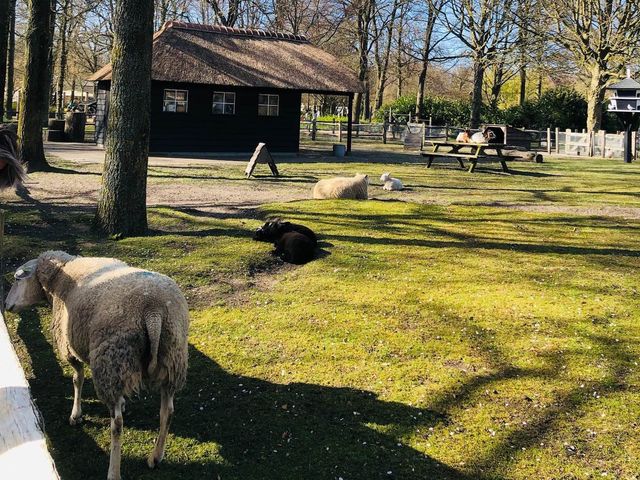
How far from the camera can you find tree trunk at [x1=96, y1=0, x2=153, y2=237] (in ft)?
30.7

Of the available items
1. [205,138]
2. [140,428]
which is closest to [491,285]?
[140,428]

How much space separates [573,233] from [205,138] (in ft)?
63.4

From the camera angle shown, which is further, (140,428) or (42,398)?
(42,398)

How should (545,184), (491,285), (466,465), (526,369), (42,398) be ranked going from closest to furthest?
(466,465) → (42,398) → (526,369) → (491,285) → (545,184)

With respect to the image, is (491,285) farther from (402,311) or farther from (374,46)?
(374,46)

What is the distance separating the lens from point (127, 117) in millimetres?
9383

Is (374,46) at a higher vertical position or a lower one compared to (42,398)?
higher

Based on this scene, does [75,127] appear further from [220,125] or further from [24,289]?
[24,289]

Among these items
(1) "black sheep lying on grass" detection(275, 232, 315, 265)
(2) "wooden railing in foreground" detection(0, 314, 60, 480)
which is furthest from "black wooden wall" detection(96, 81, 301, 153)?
(2) "wooden railing in foreground" detection(0, 314, 60, 480)

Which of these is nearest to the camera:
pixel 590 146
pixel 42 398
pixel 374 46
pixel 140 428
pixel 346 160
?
pixel 140 428

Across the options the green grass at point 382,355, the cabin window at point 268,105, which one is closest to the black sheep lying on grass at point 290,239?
the green grass at point 382,355

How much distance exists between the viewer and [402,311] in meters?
6.94

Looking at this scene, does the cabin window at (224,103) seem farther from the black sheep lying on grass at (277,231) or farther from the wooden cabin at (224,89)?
the black sheep lying on grass at (277,231)

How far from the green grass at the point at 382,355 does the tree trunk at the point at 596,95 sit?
78.6ft
